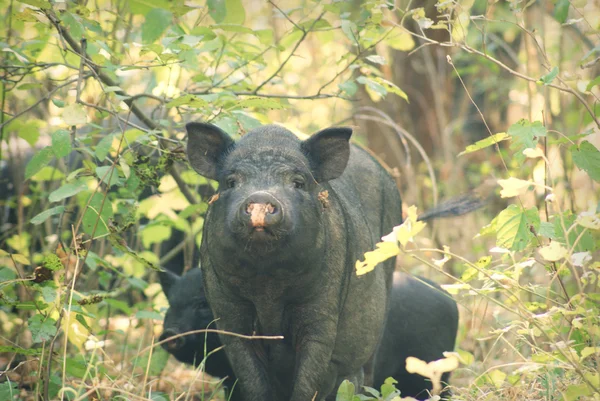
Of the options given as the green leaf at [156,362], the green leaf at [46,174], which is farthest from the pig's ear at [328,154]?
the green leaf at [46,174]

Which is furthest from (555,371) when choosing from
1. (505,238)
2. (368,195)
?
(368,195)

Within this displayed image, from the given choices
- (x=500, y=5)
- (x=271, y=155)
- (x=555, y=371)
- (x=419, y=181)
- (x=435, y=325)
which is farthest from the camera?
(x=500, y=5)

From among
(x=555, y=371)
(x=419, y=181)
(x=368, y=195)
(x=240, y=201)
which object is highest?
(x=240, y=201)

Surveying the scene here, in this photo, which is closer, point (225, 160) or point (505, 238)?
point (505, 238)

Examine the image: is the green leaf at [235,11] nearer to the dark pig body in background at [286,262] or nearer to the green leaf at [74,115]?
the dark pig body in background at [286,262]

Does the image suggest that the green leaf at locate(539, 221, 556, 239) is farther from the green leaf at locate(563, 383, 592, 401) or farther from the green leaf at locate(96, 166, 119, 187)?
the green leaf at locate(96, 166, 119, 187)

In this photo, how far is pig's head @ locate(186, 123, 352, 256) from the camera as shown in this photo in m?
4.01

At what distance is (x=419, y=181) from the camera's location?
1083 cm

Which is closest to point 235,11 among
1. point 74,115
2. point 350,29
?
point 350,29

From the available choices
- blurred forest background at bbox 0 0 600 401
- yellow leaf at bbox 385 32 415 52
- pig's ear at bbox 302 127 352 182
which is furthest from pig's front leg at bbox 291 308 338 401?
yellow leaf at bbox 385 32 415 52

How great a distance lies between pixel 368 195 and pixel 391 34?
113 cm

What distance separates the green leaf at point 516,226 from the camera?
4328 millimetres

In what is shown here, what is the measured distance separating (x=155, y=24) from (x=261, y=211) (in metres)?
1.44

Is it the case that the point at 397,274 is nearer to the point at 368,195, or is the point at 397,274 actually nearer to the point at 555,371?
the point at 368,195
